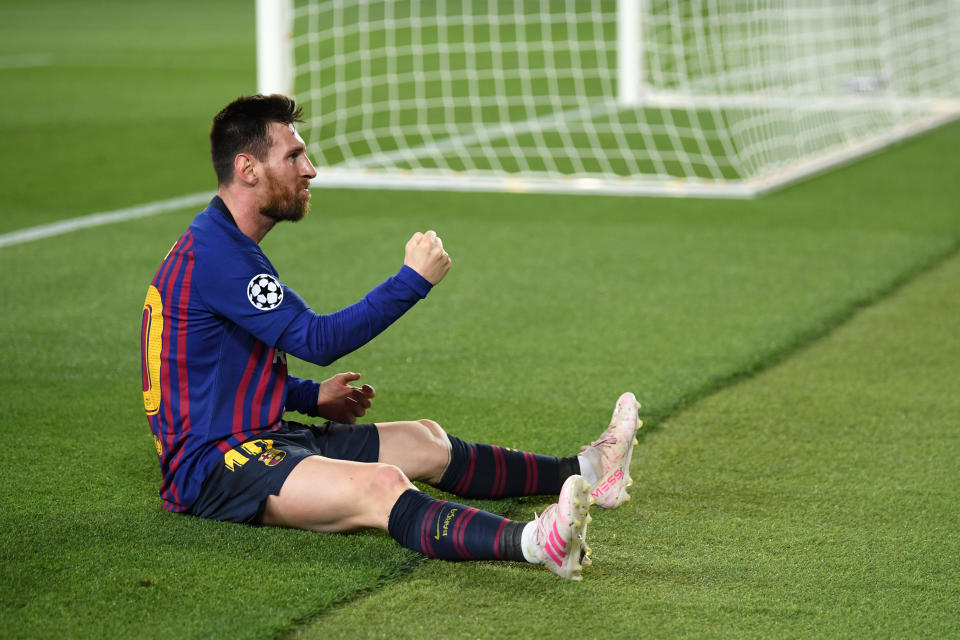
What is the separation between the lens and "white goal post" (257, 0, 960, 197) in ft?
29.6

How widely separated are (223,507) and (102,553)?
0.97ft

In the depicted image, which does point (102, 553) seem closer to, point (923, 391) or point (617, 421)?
point (617, 421)

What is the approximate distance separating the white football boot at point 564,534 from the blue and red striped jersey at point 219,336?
1.96 feet

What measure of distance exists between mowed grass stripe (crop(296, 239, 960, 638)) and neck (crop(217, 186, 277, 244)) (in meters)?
0.92

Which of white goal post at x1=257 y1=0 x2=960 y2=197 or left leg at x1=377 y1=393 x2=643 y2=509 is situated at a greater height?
white goal post at x1=257 y1=0 x2=960 y2=197

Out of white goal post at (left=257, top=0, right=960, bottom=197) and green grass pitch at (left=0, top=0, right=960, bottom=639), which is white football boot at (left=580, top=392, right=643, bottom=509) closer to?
green grass pitch at (left=0, top=0, right=960, bottom=639)

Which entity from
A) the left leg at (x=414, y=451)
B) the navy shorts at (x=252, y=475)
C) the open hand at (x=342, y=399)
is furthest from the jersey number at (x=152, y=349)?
the left leg at (x=414, y=451)

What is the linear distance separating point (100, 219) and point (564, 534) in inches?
210

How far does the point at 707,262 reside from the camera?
6570 mm

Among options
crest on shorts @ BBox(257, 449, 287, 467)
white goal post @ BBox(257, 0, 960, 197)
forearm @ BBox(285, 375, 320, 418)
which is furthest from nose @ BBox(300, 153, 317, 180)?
white goal post @ BBox(257, 0, 960, 197)

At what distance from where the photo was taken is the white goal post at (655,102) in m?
9.02

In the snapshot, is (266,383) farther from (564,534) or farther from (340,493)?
(564,534)

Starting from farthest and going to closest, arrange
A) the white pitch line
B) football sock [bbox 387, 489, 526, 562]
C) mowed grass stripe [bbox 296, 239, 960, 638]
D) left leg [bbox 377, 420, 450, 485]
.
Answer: the white pitch line, left leg [bbox 377, 420, 450, 485], football sock [bbox 387, 489, 526, 562], mowed grass stripe [bbox 296, 239, 960, 638]

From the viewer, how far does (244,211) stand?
320 cm
